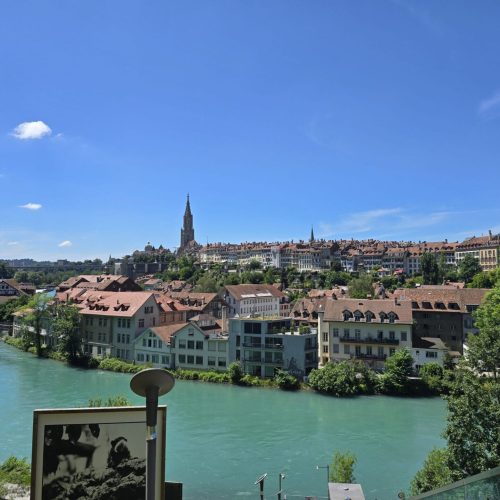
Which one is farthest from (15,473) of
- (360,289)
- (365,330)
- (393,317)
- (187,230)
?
(187,230)

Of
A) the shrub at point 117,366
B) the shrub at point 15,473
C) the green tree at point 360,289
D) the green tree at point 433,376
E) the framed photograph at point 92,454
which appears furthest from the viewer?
the green tree at point 360,289

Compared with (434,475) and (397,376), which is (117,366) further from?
(434,475)

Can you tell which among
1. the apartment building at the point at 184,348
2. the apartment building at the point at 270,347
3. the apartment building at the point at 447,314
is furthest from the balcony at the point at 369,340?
the apartment building at the point at 184,348

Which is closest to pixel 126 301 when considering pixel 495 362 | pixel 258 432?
pixel 258 432

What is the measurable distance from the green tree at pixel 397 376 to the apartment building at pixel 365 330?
244 cm

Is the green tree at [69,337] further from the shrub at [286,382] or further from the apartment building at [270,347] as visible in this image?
the shrub at [286,382]

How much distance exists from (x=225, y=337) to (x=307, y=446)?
1506cm

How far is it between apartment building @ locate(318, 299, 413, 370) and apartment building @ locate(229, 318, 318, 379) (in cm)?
138

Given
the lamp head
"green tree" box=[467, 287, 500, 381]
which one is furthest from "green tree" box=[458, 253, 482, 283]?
the lamp head

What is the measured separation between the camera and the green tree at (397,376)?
29.0 meters

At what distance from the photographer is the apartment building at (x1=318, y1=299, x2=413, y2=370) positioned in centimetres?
3231

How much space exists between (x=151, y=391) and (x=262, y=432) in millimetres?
19767

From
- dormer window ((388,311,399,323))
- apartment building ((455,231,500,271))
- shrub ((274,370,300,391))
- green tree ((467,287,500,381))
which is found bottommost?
shrub ((274,370,300,391))

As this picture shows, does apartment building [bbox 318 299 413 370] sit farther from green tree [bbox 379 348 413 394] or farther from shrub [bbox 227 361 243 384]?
shrub [bbox 227 361 243 384]
